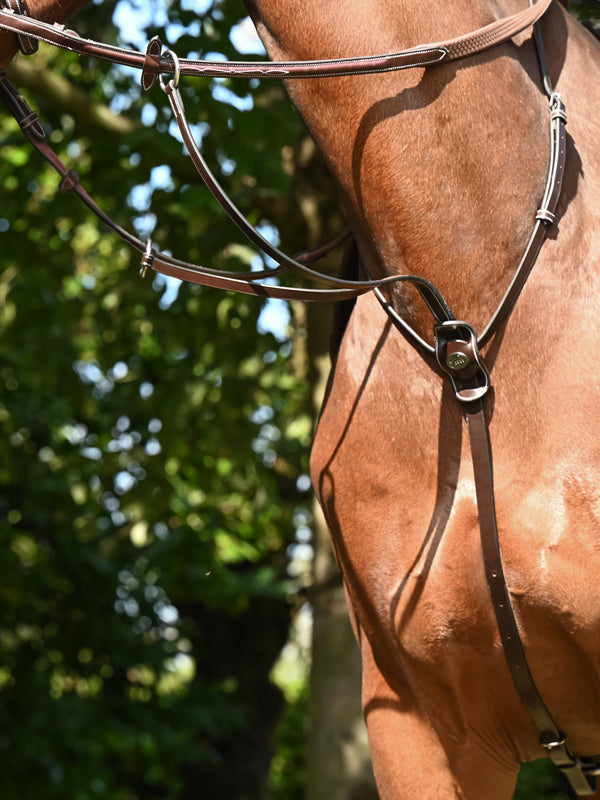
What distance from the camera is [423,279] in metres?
2.14

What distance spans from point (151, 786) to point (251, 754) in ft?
4.81

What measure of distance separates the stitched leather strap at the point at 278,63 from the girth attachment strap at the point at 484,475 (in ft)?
1.83

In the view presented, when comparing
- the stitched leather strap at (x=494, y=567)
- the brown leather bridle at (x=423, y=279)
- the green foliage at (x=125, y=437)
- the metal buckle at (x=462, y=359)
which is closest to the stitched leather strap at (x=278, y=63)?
the brown leather bridle at (x=423, y=279)

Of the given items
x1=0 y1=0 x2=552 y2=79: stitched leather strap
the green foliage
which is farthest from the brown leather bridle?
the green foliage

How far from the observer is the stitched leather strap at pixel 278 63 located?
6.73 feet

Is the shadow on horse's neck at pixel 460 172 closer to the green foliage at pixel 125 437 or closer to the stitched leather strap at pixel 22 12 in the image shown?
the stitched leather strap at pixel 22 12

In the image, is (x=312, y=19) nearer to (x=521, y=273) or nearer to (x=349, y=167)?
(x=349, y=167)

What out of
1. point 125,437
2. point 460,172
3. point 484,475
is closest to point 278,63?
point 460,172

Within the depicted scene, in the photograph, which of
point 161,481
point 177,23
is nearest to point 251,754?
point 161,481

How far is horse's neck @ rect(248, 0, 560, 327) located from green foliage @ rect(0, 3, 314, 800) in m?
1.94

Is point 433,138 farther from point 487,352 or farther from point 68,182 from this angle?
point 68,182

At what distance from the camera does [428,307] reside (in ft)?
7.28

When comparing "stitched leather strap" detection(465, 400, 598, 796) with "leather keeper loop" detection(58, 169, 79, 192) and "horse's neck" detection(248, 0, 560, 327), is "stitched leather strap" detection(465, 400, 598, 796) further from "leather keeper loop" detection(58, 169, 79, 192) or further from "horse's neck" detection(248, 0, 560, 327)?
"leather keeper loop" detection(58, 169, 79, 192)

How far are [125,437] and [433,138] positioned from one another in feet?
19.0
